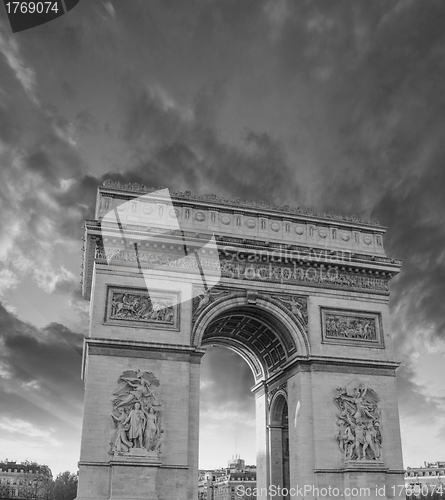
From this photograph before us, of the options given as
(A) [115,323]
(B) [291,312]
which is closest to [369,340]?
(B) [291,312]

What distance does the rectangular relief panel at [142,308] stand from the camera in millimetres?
25391

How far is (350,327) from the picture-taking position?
28.3m

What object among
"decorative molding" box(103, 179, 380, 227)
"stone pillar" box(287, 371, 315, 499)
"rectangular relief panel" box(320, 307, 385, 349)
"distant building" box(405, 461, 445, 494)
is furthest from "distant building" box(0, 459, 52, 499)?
"rectangular relief panel" box(320, 307, 385, 349)

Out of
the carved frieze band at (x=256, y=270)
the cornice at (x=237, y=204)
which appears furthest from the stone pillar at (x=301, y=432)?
the cornice at (x=237, y=204)

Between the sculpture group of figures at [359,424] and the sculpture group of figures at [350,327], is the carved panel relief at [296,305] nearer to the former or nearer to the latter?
the sculpture group of figures at [350,327]

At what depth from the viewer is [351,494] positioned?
25.0 metres

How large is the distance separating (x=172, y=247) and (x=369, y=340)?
9.95 meters

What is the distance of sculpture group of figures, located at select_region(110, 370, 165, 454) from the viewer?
2348cm

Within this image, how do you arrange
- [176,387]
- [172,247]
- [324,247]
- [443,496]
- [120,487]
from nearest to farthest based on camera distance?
[120,487], [176,387], [172,247], [324,247], [443,496]

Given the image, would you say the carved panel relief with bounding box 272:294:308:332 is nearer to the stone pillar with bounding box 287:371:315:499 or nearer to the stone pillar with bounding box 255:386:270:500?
the stone pillar with bounding box 287:371:315:499

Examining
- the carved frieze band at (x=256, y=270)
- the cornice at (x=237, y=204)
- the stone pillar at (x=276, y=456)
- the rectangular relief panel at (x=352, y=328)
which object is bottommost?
the stone pillar at (x=276, y=456)

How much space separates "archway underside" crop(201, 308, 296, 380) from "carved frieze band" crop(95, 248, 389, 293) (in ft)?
5.87

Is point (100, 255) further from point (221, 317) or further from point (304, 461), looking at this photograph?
point (304, 461)

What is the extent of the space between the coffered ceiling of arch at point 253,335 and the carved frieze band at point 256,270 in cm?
214
